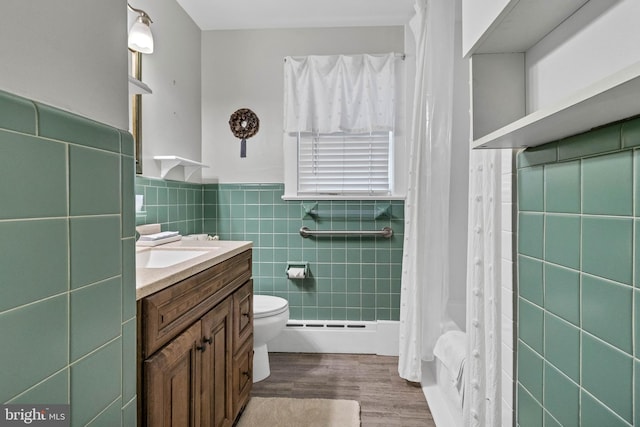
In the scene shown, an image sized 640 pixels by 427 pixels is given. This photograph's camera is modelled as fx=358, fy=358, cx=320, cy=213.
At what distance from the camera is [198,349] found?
4.10 feet

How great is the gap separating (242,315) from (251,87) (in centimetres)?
175

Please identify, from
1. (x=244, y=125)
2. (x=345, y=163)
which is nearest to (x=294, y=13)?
(x=244, y=125)

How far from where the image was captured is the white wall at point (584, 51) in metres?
0.60

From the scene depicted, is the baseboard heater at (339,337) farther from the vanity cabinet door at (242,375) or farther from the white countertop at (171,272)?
the white countertop at (171,272)

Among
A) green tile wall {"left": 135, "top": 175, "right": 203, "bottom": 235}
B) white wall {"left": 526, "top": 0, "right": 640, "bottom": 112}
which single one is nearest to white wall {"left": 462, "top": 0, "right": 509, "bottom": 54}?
white wall {"left": 526, "top": 0, "right": 640, "bottom": 112}

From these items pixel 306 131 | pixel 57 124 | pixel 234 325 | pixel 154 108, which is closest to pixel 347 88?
pixel 306 131

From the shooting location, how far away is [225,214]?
2.74 metres

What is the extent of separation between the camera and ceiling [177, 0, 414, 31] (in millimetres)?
2357

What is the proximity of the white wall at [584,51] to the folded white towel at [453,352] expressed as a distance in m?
1.20

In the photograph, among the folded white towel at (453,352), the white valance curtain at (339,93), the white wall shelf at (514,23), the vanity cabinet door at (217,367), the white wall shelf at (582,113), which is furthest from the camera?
the white valance curtain at (339,93)

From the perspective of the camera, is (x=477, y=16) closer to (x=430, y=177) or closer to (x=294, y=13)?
(x=430, y=177)

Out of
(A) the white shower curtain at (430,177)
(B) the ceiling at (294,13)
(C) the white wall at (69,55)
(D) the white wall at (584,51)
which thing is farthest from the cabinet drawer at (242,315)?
(B) the ceiling at (294,13)

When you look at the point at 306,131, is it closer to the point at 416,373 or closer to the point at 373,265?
the point at 373,265

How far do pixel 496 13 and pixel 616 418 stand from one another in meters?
0.78
